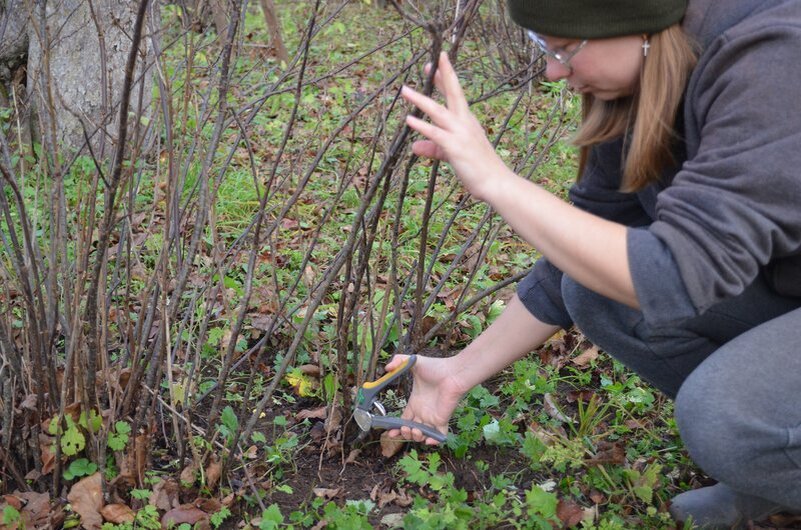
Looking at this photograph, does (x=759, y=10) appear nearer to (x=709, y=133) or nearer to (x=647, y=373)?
(x=709, y=133)

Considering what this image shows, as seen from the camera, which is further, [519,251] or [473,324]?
[519,251]

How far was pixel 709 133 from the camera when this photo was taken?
4.64 ft

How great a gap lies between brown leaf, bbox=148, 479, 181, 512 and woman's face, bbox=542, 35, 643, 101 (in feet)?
3.96

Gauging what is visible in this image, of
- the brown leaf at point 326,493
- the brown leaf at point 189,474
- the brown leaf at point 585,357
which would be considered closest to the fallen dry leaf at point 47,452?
the brown leaf at point 189,474

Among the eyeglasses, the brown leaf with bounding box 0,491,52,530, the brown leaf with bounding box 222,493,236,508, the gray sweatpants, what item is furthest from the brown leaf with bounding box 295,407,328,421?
the eyeglasses

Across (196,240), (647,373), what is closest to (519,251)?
(647,373)

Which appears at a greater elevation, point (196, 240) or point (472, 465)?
point (196, 240)

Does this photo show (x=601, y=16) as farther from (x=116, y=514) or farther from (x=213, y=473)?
(x=116, y=514)

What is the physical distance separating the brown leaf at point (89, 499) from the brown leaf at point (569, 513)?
1.01m

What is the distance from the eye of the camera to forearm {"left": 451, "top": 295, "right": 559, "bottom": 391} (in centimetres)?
197

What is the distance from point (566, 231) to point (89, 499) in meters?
1.22

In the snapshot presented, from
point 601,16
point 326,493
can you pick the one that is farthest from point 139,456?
point 601,16

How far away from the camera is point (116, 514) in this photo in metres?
1.86

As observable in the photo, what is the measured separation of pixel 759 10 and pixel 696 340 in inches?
27.0
